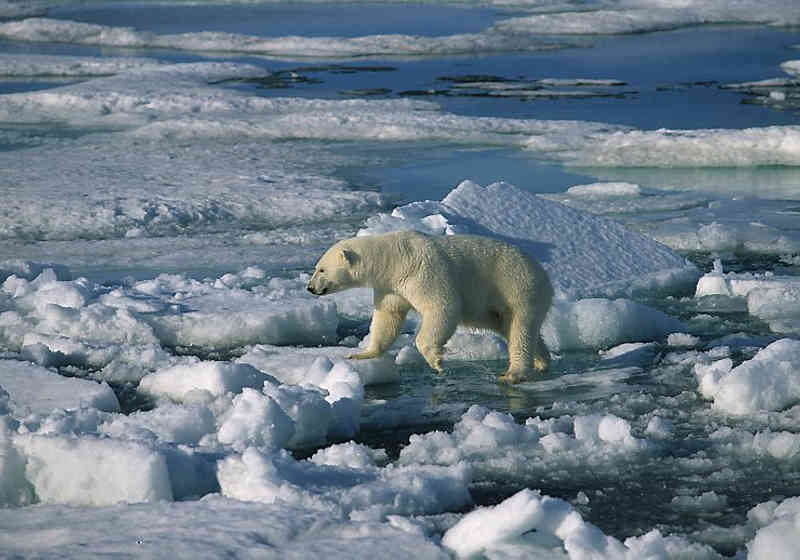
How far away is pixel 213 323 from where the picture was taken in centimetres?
586

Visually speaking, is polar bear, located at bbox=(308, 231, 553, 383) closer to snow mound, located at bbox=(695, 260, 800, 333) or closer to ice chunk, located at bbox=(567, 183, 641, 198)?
snow mound, located at bbox=(695, 260, 800, 333)

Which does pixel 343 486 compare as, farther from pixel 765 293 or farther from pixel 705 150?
pixel 705 150

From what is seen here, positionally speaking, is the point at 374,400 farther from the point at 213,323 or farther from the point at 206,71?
the point at 206,71

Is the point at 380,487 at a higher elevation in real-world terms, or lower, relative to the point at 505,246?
lower

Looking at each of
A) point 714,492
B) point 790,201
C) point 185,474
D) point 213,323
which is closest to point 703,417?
point 714,492

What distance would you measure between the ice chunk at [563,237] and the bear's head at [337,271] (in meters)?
1.20

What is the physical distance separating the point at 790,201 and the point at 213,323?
5354mm

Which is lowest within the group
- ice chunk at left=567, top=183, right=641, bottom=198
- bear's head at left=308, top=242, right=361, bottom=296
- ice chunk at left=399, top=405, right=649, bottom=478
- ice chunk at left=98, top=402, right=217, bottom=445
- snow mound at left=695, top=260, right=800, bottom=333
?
ice chunk at left=567, top=183, right=641, bottom=198

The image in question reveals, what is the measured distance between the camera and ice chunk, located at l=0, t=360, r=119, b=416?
15.4 ft

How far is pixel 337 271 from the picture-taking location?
16.9 feet

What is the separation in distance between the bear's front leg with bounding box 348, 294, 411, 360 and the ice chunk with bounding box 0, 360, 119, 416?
1132 millimetres

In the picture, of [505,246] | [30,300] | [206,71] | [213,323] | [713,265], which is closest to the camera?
[505,246]

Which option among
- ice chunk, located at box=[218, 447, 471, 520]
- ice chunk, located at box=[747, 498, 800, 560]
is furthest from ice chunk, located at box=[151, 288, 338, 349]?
ice chunk, located at box=[747, 498, 800, 560]

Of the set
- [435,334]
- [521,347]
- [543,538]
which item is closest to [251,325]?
[435,334]
